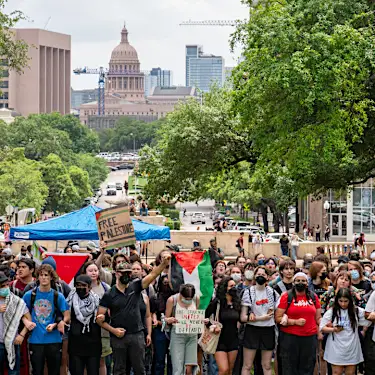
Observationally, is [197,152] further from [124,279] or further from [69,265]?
[124,279]

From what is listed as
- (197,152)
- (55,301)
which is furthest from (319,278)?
(197,152)

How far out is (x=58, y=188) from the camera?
108562mm

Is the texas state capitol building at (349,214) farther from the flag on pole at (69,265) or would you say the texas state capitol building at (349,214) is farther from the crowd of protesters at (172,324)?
the crowd of protesters at (172,324)

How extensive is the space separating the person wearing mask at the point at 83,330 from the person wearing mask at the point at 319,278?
3.05 m

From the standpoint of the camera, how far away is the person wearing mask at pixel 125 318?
12.5m

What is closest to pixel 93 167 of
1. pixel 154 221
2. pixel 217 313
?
pixel 154 221

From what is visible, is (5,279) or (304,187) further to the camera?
(304,187)

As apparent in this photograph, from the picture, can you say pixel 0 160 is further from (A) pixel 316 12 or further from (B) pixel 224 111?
(A) pixel 316 12

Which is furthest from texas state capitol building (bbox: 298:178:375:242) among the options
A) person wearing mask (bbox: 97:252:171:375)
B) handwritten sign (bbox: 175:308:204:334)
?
person wearing mask (bbox: 97:252:171:375)

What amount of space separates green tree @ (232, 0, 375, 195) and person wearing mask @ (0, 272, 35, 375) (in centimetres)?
1409

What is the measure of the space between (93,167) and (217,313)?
14982cm

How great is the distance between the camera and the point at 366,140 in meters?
29.2

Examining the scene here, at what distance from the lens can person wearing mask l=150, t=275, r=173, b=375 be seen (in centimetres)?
1375

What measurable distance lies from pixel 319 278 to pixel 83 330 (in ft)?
10.9
